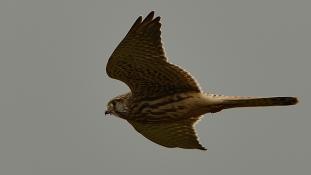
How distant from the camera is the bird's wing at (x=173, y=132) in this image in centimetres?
1279

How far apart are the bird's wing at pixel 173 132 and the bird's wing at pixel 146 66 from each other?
801 millimetres

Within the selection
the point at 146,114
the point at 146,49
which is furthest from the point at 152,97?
the point at 146,49

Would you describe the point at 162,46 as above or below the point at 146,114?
above

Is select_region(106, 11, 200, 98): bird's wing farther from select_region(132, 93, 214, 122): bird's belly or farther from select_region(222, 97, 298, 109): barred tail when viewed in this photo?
select_region(222, 97, 298, 109): barred tail

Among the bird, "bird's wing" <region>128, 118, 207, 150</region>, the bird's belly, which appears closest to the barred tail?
the bird

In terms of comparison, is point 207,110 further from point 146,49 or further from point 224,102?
point 146,49

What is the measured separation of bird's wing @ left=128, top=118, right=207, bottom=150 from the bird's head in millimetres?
313

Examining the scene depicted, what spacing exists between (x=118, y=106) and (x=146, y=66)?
4.05 ft

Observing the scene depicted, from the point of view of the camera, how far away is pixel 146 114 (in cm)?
1227

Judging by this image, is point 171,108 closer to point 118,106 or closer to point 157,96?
point 157,96

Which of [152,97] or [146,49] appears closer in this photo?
[146,49]

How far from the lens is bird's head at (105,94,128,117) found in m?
12.5

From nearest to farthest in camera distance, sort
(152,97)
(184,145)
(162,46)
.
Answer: (162,46)
(152,97)
(184,145)

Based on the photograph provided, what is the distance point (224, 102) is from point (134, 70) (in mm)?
1571
